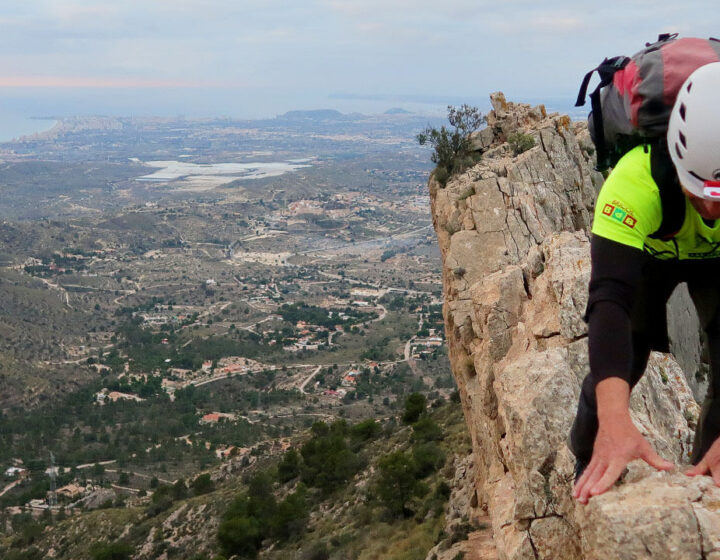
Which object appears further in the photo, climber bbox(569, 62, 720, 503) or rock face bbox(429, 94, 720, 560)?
rock face bbox(429, 94, 720, 560)

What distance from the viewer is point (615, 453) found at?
8.79 feet

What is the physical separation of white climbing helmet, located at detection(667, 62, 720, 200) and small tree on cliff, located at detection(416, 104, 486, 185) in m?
16.0

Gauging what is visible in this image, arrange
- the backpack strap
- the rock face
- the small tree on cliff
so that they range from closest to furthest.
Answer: the backpack strap, the rock face, the small tree on cliff

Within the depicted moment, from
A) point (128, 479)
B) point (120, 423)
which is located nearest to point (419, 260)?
point (120, 423)

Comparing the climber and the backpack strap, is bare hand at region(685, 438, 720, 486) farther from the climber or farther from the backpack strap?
the backpack strap

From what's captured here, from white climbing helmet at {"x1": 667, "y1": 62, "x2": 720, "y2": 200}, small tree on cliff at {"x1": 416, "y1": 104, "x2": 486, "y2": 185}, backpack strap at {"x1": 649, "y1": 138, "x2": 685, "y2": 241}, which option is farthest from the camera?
small tree on cliff at {"x1": 416, "y1": 104, "x2": 486, "y2": 185}

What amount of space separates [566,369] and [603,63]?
232 centimetres

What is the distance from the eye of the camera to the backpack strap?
259 centimetres

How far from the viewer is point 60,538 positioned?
3288 centimetres

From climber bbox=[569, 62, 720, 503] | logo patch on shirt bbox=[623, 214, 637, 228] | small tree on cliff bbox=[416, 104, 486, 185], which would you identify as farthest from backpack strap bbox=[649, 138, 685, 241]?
small tree on cliff bbox=[416, 104, 486, 185]

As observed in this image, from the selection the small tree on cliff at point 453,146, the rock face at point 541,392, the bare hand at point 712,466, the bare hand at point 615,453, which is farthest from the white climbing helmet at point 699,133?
the small tree on cliff at point 453,146

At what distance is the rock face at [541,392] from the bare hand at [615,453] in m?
0.19

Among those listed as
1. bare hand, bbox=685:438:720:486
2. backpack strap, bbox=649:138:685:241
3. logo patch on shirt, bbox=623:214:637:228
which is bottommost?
bare hand, bbox=685:438:720:486

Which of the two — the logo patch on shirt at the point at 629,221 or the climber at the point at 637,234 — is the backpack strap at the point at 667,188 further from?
the logo patch on shirt at the point at 629,221
